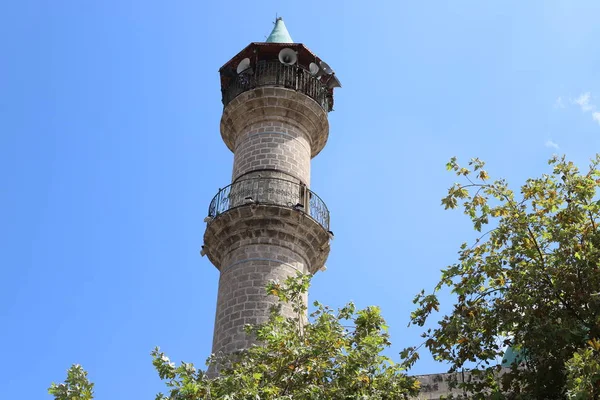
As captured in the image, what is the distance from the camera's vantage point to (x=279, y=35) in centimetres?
1864

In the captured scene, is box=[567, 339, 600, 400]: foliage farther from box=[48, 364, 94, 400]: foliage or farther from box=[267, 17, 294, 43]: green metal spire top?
box=[267, 17, 294, 43]: green metal spire top

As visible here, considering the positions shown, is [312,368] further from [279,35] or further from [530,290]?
[279,35]

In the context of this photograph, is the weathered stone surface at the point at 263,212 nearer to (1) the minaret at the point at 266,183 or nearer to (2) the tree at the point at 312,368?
(1) the minaret at the point at 266,183

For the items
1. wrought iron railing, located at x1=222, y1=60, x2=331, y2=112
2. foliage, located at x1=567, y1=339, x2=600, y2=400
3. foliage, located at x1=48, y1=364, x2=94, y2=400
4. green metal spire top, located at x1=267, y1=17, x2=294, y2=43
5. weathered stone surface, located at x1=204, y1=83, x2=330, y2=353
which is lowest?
foliage, located at x1=567, y1=339, x2=600, y2=400

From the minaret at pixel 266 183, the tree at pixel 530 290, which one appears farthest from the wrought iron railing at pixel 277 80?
the tree at pixel 530 290

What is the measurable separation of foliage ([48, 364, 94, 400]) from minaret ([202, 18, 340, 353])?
4.06 metres

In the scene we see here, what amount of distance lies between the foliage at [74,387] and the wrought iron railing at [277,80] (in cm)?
879

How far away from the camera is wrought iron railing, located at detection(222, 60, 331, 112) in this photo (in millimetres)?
16531

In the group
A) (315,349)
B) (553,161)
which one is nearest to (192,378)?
(315,349)

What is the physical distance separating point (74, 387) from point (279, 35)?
11663 millimetres

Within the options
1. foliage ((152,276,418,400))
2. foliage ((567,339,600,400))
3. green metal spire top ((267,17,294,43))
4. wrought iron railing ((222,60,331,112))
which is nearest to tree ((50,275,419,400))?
foliage ((152,276,418,400))

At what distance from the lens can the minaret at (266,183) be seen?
13617mm

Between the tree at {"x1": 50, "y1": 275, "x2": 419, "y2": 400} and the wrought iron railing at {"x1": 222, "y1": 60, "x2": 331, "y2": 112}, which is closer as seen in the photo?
the tree at {"x1": 50, "y1": 275, "x2": 419, "y2": 400}

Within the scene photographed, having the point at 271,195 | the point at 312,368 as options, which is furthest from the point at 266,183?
the point at 312,368
